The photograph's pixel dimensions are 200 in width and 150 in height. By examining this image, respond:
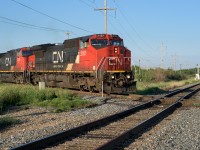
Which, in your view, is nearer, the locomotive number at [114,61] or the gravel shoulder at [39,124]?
the gravel shoulder at [39,124]

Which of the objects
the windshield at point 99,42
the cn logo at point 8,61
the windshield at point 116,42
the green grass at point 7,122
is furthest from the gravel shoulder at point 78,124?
the cn logo at point 8,61

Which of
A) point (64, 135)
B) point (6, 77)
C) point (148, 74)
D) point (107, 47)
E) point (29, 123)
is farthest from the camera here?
point (148, 74)

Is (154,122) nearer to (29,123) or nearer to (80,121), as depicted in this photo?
(80,121)

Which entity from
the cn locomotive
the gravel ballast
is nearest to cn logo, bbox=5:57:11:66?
the cn locomotive

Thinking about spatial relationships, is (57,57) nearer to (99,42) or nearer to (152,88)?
(99,42)

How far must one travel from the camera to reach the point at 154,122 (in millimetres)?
9812

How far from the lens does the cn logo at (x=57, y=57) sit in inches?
929

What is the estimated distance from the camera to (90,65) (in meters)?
19.8

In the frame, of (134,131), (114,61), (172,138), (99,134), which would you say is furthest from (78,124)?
(114,61)

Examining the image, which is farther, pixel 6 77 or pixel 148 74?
pixel 148 74

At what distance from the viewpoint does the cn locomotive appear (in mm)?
19109

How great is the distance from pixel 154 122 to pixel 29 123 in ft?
11.6

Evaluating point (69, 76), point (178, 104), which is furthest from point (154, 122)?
point (69, 76)

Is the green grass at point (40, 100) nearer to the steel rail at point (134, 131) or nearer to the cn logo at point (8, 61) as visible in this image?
the steel rail at point (134, 131)
